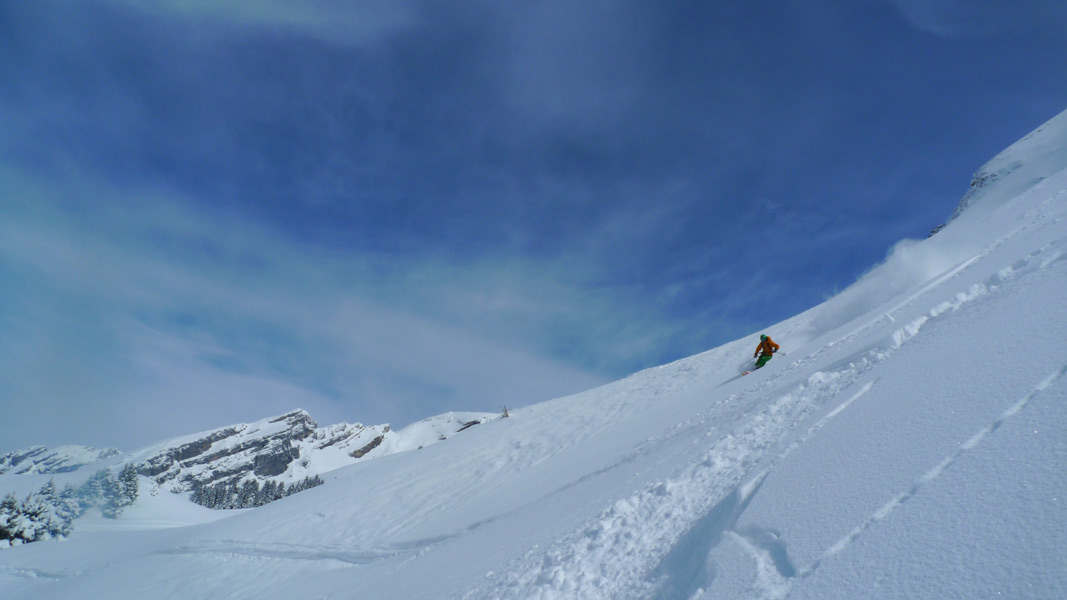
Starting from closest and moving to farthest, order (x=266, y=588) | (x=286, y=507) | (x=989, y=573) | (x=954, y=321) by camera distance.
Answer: (x=989, y=573), (x=954, y=321), (x=266, y=588), (x=286, y=507)

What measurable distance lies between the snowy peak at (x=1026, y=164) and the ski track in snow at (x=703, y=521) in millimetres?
22465

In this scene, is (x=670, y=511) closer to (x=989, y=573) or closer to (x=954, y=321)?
(x=989, y=573)

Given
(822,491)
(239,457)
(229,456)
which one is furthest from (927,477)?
(229,456)

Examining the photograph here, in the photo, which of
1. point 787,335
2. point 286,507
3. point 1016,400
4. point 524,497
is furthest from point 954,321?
point 286,507

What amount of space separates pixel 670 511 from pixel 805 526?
6.92 feet

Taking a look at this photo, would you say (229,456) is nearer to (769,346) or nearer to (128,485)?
(128,485)

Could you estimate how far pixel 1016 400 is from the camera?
3.50 meters

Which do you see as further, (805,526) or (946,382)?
(946,382)

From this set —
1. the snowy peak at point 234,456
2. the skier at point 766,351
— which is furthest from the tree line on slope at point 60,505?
the snowy peak at point 234,456

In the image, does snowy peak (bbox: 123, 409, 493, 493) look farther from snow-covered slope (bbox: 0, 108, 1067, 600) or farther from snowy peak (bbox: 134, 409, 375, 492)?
snow-covered slope (bbox: 0, 108, 1067, 600)

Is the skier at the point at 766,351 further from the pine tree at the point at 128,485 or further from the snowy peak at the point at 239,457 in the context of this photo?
the snowy peak at the point at 239,457

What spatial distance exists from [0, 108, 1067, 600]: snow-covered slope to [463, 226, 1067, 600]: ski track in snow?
0.03 m

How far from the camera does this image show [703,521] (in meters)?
4.55

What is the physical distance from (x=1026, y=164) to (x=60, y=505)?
90.3 metres
